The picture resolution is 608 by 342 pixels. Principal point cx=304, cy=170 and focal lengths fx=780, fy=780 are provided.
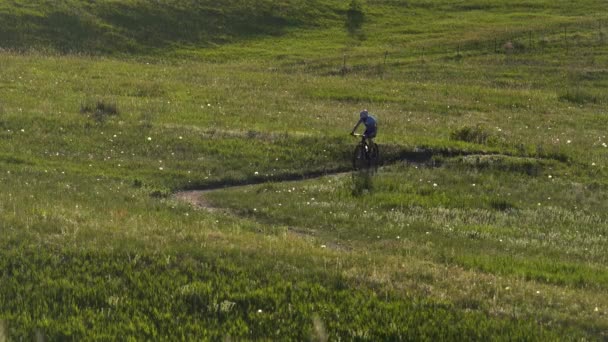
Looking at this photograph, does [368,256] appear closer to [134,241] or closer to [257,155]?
[134,241]

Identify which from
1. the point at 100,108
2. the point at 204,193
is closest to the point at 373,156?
the point at 204,193

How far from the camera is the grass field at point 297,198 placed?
8.52 m

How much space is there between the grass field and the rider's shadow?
0.10 meters

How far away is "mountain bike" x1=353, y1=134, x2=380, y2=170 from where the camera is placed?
20906 millimetres

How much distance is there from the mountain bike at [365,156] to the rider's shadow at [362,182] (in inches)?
17.9

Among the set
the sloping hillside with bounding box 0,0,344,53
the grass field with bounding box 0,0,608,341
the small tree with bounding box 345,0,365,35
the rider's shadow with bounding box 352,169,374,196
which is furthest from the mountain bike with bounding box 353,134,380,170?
the small tree with bounding box 345,0,365,35

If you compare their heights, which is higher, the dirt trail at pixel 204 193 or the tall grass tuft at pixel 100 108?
the tall grass tuft at pixel 100 108

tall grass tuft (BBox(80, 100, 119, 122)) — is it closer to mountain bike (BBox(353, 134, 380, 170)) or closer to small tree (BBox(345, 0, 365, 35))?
mountain bike (BBox(353, 134, 380, 170))

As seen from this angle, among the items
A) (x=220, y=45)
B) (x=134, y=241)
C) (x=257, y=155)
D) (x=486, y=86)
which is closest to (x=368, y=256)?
(x=134, y=241)

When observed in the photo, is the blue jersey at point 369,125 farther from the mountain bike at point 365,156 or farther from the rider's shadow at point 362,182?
the rider's shadow at point 362,182

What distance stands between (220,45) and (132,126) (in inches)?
1322

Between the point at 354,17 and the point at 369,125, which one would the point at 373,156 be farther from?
the point at 354,17

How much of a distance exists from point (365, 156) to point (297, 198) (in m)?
4.04

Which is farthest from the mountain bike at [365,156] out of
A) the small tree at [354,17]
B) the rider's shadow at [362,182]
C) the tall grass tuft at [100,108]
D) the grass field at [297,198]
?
the small tree at [354,17]
